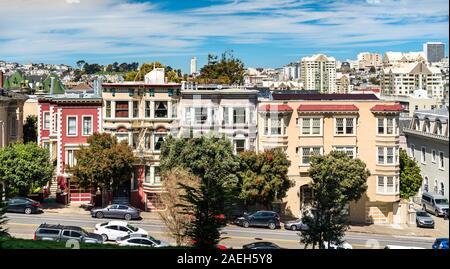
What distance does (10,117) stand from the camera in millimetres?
7793

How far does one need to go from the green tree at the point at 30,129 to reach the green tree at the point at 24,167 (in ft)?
3.60

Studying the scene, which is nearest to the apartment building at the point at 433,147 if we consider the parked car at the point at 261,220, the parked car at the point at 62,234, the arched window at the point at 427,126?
the arched window at the point at 427,126

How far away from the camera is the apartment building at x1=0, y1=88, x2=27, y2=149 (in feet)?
24.7

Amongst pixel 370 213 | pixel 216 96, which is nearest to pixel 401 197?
pixel 370 213

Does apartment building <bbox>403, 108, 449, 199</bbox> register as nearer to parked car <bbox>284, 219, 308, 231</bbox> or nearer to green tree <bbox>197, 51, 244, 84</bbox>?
parked car <bbox>284, 219, 308, 231</bbox>

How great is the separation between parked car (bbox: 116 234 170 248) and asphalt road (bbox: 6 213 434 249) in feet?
0.96

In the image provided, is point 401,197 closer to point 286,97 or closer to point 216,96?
point 286,97

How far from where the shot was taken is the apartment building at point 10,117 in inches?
297

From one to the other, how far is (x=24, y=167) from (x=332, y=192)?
387 cm

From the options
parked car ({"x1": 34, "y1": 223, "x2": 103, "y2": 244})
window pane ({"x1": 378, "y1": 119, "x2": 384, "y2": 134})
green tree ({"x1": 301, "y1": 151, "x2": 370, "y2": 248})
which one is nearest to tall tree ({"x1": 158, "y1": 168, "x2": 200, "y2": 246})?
parked car ({"x1": 34, "y1": 223, "x2": 103, "y2": 244})

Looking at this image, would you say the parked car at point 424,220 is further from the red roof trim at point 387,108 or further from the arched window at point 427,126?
the red roof trim at point 387,108

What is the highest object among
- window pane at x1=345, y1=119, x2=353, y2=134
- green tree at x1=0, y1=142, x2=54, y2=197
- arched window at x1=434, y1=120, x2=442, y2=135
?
window pane at x1=345, y1=119, x2=353, y2=134

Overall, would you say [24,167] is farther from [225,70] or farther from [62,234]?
[225,70]
